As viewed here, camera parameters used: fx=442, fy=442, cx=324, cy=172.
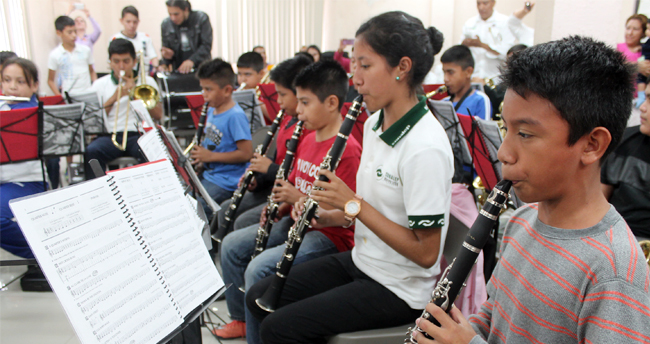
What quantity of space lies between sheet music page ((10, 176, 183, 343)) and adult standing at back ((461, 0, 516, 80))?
5267mm

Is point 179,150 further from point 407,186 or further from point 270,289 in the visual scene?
point 407,186

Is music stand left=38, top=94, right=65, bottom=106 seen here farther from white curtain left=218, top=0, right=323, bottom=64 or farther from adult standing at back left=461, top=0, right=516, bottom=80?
white curtain left=218, top=0, right=323, bottom=64

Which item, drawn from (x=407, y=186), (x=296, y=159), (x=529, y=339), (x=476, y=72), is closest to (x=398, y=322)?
(x=407, y=186)

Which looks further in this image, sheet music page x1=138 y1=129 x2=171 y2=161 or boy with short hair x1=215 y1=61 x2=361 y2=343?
boy with short hair x1=215 y1=61 x2=361 y2=343

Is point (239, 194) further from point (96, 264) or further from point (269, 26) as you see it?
point (269, 26)

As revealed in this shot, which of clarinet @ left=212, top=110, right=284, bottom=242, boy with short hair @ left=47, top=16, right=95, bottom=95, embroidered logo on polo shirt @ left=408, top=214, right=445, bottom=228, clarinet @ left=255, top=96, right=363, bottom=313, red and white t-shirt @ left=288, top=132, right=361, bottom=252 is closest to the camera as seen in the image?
embroidered logo on polo shirt @ left=408, top=214, right=445, bottom=228

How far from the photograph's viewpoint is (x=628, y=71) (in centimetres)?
82

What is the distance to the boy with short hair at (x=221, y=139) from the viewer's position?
9.91 ft

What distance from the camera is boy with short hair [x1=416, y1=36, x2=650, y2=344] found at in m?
0.76

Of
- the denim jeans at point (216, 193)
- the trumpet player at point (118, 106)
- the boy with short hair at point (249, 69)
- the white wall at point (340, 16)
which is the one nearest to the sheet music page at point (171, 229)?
the denim jeans at point (216, 193)

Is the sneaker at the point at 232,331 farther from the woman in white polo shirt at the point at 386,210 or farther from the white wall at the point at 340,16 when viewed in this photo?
the white wall at the point at 340,16

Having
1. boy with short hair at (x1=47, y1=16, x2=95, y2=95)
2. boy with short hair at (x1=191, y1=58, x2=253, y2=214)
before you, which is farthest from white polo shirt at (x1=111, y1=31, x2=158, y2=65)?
boy with short hair at (x1=191, y1=58, x2=253, y2=214)

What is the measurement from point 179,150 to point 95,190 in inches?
44.5

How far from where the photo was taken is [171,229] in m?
1.14
